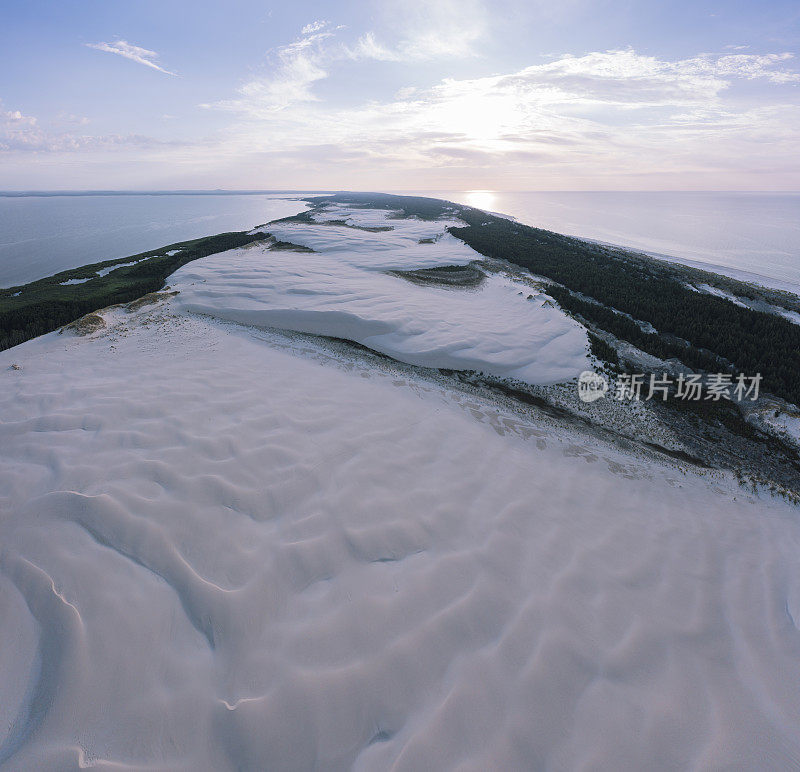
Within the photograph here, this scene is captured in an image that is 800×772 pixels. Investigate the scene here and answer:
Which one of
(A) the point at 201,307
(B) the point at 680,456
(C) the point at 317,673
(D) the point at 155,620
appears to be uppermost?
(A) the point at 201,307

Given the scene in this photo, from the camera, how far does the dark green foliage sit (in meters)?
12.8

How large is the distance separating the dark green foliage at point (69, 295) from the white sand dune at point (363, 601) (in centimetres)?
903

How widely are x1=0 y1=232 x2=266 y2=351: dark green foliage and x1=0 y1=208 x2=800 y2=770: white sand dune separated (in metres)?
9.03

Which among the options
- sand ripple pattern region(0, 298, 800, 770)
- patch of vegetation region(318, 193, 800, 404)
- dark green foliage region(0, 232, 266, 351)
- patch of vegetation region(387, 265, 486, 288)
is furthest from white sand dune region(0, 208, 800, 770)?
patch of vegetation region(387, 265, 486, 288)

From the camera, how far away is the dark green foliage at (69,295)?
12765 millimetres

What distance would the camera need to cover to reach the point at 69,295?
17.7 meters

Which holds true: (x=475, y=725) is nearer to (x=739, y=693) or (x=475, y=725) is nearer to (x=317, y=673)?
(x=317, y=673)

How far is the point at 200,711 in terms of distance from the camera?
2.59 meters

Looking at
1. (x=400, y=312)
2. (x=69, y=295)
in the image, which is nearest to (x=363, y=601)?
(x=400, y=312)

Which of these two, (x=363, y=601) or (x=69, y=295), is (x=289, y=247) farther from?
(x=363, y=601)

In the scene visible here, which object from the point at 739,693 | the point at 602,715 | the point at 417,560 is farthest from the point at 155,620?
the point at 739,693

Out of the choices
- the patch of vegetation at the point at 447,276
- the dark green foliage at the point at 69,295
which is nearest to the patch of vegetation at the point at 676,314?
the patch of vegetation at the point at 447,276

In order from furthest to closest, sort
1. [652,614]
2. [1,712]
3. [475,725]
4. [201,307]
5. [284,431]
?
[201,307], [284,431], [652,614], [475,725], [1,712]

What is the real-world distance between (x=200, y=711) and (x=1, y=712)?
1.33m
